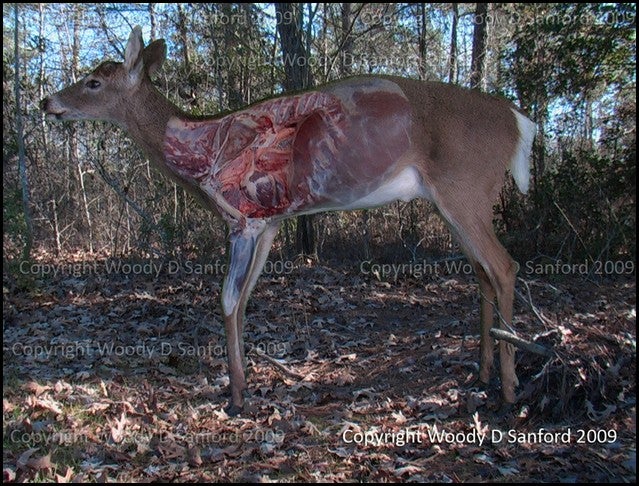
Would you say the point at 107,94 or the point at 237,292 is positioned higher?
the point at 107,94

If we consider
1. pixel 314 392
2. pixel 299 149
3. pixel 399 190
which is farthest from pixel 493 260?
pixel 314 392

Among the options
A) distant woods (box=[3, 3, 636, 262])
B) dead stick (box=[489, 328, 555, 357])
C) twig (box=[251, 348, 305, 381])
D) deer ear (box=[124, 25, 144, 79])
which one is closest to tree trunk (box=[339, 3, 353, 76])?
distant woods (box=[3, 3, 636, 262])

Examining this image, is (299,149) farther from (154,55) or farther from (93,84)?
(93,84)

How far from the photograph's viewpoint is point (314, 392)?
527 cm

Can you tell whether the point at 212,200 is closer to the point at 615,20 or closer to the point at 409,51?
the point at 615,20

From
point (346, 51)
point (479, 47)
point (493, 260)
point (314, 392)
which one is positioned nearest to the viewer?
point (493, 260)

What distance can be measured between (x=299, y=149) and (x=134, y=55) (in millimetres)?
1629

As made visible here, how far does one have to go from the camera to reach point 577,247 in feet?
29.5

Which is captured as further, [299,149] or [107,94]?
[107,94]

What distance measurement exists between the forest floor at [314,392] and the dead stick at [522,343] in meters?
0.11

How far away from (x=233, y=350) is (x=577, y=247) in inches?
245

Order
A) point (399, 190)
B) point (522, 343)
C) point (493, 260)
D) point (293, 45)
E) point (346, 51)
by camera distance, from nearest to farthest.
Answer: point (522, 343)
point (493, 260)
point (399, 190)
point (293, 45)
point (346, 51)

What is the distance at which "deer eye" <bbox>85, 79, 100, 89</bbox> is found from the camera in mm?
5055

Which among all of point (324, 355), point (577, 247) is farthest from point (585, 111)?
point (324, 355)
